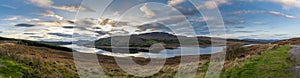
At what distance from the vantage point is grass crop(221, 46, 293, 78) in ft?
53.9

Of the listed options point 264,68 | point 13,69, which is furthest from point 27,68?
point 264,68

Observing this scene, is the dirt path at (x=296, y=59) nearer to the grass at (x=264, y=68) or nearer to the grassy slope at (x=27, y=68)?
the grass at (x=264, y=68)

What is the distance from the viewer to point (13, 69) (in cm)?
1655

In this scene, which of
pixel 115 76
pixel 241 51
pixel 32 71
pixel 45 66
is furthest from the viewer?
pixel 241 51

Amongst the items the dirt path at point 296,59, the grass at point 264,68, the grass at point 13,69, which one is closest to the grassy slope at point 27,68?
the grass at point 13,69

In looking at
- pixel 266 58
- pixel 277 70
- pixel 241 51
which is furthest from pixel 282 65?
pixel 241 51

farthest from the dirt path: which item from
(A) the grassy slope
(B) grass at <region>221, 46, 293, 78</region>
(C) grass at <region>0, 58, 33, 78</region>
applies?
(C) grass at <region>0, 58, 33, 78</region>

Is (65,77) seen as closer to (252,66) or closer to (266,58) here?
(252,66)

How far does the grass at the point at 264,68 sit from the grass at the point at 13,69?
420 inches

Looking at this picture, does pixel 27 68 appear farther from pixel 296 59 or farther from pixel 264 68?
pixel 296 59

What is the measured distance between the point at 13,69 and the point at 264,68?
13031 mm

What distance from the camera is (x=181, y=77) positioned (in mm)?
22438

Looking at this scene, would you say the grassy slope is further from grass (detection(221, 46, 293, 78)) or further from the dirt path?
the dirt path

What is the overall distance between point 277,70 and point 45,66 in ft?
43.2
